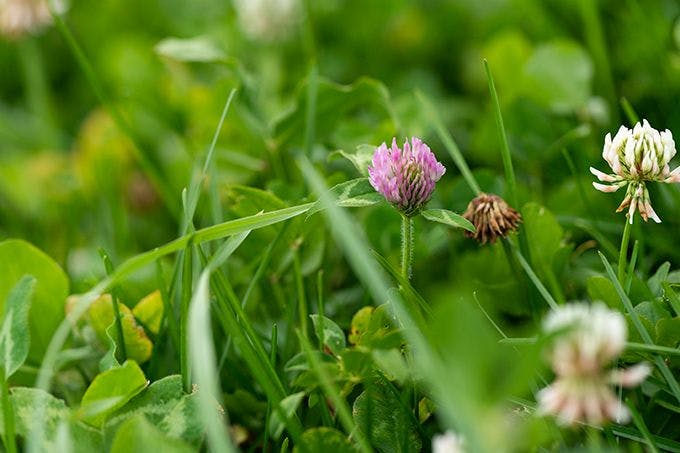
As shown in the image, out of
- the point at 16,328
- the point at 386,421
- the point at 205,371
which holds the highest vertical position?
the point at 205,371

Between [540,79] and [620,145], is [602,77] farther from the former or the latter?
[620,145]

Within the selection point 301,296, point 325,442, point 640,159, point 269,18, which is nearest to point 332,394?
point 325,442

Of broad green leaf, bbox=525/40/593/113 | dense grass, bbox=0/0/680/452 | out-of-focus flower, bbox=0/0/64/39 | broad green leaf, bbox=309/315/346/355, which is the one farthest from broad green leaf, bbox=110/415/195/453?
out-of-focus flower, bbox=0/0/64/39

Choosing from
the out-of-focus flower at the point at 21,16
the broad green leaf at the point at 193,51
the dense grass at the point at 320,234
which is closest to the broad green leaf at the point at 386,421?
the dense grass at the point at 320,234

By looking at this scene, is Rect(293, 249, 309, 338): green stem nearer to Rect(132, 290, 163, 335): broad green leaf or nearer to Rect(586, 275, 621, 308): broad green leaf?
Rect(132, 290, 163, 335): broad green leaf

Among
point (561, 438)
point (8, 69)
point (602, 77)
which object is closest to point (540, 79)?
point (602, 77)

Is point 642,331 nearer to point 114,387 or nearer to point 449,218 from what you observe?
point 449,218
